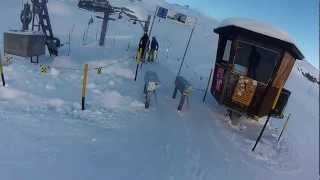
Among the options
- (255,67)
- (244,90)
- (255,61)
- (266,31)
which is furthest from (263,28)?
(244,90)

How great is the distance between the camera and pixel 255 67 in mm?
11516

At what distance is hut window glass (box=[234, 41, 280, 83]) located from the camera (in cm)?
1135

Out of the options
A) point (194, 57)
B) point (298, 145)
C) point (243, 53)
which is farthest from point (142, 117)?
point (194, 57)

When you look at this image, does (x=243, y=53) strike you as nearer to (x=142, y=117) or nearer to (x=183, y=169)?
(x=142, y=117)

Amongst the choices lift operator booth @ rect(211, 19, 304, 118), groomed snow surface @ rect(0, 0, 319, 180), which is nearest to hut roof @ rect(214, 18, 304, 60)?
lift operator booth @ rect(211, 19, 304, 118)

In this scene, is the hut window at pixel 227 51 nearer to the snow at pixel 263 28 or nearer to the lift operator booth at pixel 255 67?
the lift operator booth at pixel 255 67

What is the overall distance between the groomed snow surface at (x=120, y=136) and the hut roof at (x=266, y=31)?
3.09 metres

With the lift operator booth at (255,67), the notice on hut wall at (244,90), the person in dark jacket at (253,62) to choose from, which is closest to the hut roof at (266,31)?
the lift operator booth at (255,67)

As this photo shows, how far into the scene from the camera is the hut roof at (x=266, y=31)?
11.1m

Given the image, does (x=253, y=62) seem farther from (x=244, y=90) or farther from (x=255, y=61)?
(x=244, y=90)

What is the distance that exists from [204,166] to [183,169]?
78 cm

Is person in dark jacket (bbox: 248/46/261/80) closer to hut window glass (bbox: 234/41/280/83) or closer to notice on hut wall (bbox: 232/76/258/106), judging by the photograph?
hut window glass (bbox: 234/41/280/83)

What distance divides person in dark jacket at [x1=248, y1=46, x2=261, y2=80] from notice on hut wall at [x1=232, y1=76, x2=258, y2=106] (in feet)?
0.61

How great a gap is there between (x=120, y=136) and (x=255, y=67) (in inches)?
208
